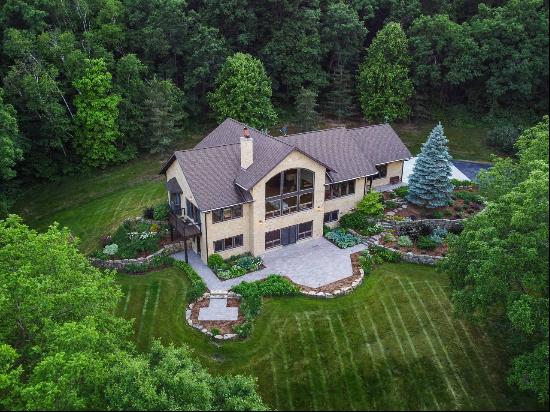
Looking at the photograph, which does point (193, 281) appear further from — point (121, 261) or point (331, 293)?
point (331, 293)

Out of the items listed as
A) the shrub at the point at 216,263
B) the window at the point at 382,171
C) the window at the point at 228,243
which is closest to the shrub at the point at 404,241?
the window at the point at 382,171

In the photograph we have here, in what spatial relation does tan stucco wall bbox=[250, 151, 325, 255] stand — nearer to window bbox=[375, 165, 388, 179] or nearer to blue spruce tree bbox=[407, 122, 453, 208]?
blue spruce tree bbox=[407, 122, 453, 208]

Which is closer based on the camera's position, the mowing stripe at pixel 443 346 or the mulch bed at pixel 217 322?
the mowing stripe at pixel 443 346

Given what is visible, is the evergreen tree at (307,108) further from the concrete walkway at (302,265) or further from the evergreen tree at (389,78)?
the concrete walkway at (302,265)

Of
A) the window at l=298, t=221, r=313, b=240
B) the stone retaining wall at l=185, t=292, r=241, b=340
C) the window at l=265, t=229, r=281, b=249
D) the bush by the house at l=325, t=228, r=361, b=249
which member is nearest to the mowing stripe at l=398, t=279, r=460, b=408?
the bush by the house at l=325, t=228, r=361, b=249

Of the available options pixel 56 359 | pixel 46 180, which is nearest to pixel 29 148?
pixel 46 180
